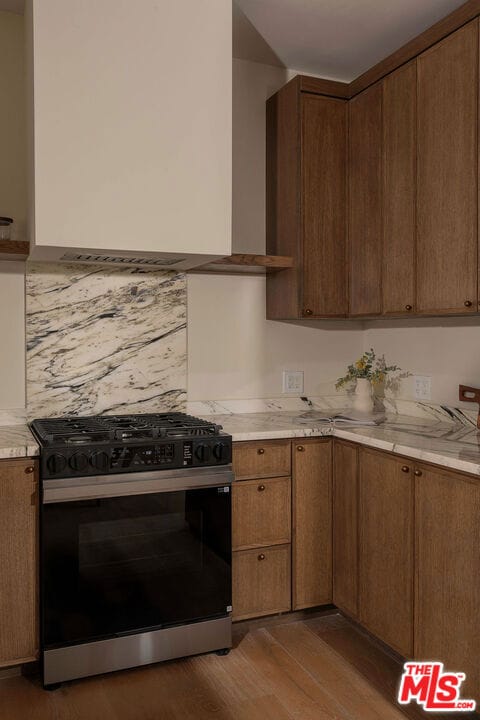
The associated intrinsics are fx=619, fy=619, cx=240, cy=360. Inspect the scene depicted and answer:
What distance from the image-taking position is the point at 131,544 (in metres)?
2.41

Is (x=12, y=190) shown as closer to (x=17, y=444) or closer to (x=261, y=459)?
(x=17, y=444)

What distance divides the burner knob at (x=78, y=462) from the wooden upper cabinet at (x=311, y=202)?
127 centimetres

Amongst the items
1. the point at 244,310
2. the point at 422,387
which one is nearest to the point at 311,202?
the point at 244,310

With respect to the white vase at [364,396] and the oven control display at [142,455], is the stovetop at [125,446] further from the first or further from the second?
the white vase at [364,396]

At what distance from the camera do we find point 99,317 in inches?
115

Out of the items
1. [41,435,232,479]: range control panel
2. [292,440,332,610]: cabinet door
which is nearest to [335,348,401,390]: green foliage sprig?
[292,440,332,610]: cabinet door

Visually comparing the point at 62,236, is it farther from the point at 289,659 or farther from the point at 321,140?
the point at 289,659

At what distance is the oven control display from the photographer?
234 centimetres

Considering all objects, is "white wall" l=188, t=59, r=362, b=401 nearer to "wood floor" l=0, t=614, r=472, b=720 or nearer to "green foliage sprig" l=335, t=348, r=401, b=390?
"green foliage sprig" l=335, t=348, r=401, b=390

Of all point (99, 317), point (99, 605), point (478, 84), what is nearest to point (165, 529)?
point (99, 605)

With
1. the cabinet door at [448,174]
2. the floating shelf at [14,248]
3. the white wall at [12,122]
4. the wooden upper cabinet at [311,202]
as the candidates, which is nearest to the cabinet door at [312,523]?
the wooden upper cabinet at [311,202]

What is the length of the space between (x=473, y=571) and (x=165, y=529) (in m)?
1.15

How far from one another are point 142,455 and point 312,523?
0.90 metres

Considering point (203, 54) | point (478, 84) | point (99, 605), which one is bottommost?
point (99, 605)
